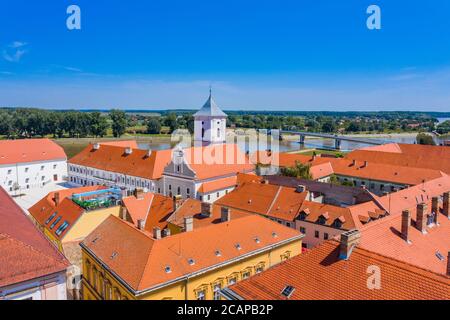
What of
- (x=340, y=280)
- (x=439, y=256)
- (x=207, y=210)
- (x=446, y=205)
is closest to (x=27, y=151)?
(x=207, y=210)

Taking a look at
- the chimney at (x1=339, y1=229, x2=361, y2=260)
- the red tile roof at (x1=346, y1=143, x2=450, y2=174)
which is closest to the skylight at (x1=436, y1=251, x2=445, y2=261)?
the chimney at (x1=339, y1=229, x2=361, y2=260)

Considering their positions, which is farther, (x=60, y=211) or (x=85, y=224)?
(x=60, y=211)

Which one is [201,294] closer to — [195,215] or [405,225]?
[195,215]

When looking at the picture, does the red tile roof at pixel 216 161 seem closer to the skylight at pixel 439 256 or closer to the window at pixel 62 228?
the window at pixel 62 228

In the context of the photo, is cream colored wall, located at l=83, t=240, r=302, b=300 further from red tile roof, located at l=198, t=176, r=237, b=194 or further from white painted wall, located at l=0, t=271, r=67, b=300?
red tile roof, located at l=198, t=176, r=237, b=194

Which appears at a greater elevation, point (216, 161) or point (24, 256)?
point (24, 256)

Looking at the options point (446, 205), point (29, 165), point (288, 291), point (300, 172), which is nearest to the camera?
point (288, 291)

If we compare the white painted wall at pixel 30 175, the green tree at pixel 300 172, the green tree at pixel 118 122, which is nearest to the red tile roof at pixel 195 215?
the green tree at pixel 300 172
